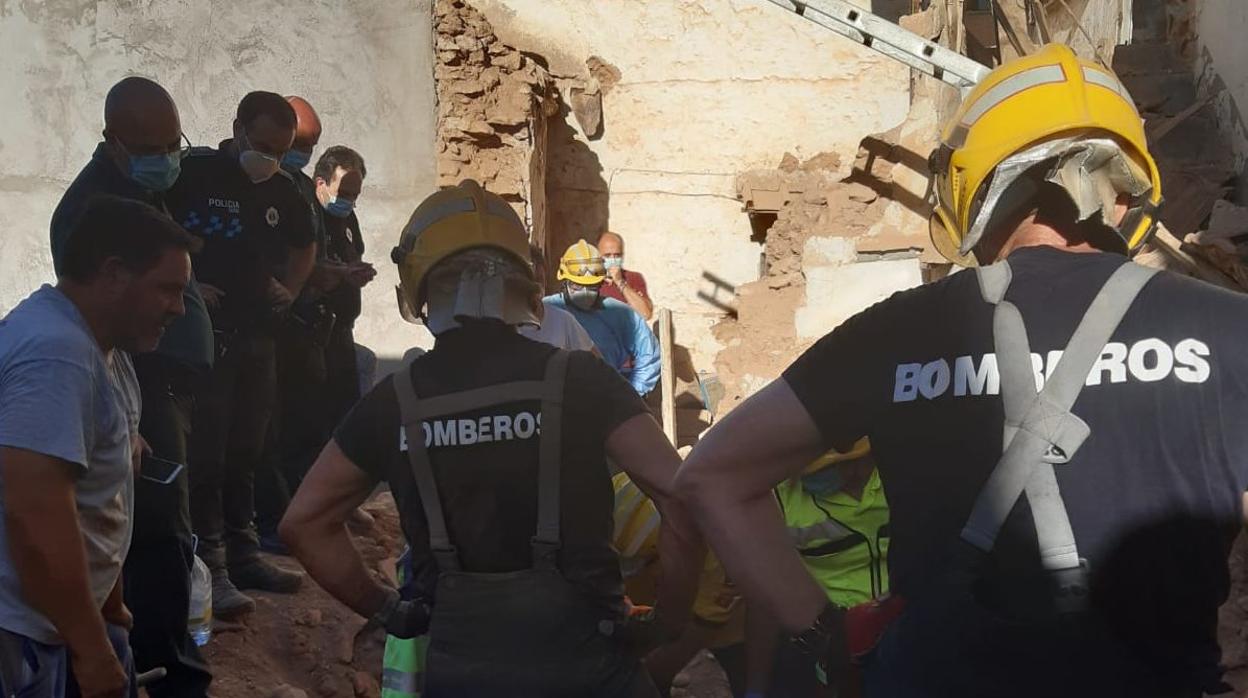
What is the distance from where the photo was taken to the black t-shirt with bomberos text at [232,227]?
473 centimetres

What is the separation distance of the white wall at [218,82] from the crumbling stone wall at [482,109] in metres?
0.16

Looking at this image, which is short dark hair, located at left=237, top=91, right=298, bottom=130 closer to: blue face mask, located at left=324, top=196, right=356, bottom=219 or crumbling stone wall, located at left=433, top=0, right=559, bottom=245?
blue face mask, located at left=324, top=196, right=356, bottom=219

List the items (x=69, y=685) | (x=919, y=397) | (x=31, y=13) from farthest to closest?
(x=31, y=13) < (x=69, y=685) < (x=919, y=397)

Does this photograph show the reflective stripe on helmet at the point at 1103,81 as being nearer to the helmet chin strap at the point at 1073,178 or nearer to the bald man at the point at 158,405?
the helmet chin strap at the point at 1073,178

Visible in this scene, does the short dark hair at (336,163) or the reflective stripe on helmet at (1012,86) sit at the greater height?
the short dark hair at (336,163)

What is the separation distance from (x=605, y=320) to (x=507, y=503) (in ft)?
17.9

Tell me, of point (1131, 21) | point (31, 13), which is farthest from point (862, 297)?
point (31, 13)

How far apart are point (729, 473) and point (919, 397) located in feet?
1.05

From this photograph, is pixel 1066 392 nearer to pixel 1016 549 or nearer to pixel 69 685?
pixel 1016 549

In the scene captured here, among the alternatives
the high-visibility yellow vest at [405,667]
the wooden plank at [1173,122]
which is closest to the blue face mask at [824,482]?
the high-visibility yellow vest at [405,667]

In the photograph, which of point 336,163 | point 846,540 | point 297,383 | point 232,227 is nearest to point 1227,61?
point 336,163

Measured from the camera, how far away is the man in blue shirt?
7.83 meters

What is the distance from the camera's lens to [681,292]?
12.0 m

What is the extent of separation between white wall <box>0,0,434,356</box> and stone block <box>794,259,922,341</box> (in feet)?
11.3
